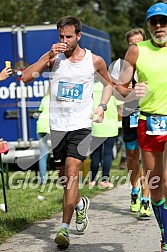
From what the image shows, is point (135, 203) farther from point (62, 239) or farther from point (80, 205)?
point (62, 239)

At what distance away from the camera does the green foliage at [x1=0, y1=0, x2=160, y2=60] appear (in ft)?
84.6

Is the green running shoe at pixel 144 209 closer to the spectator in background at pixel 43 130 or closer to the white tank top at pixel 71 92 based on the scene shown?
the white tank top at pixel 71 92

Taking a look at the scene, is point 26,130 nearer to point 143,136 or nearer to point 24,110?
point 24,110

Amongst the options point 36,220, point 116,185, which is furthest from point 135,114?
point 116,185

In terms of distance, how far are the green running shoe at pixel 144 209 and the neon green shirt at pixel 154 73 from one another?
2.58m

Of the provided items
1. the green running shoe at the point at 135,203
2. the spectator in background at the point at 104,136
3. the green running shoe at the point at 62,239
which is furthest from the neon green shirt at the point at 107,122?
the green running shoe at the point at 62,239

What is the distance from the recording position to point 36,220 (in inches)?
316

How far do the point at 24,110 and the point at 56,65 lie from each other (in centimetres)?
780

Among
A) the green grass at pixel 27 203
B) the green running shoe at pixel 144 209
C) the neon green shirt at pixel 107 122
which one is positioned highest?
the neon green shirt at pixel 107 122

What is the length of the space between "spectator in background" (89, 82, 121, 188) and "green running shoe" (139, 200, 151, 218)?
3.32 m

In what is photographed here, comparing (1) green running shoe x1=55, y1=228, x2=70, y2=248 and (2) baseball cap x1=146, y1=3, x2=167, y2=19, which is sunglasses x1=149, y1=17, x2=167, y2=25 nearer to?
(2) baseball cap x1=146, y1=3, x2=167, y2=19

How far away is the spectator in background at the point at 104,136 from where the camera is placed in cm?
1145

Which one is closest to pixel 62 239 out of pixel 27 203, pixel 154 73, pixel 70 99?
pixel 70 99

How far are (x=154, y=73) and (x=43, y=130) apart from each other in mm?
6575
